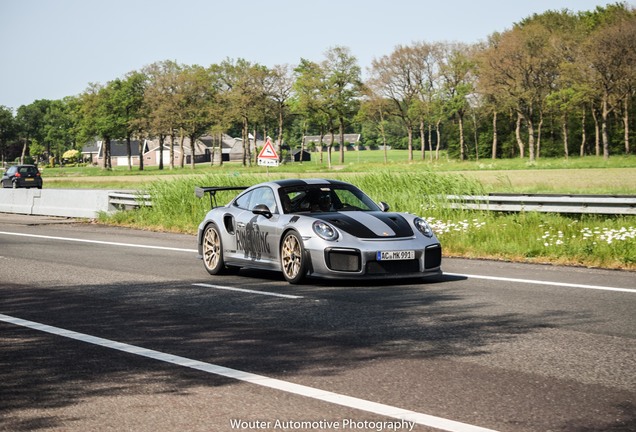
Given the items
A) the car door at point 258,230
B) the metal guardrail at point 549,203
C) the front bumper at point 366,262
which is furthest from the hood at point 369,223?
the metal guardrail at point 549,203

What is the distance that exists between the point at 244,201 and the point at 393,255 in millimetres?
2957

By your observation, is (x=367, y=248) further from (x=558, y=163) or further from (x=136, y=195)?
(x=558, y=163)

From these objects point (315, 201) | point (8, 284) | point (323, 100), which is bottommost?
point (8, 284)

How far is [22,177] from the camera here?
189ft

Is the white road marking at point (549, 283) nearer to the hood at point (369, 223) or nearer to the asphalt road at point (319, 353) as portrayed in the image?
the asphalt road at point (319, 353)

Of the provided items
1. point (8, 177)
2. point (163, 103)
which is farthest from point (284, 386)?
point (163, 103)

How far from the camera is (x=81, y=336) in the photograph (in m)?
7.91

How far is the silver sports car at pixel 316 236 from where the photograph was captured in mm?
11109

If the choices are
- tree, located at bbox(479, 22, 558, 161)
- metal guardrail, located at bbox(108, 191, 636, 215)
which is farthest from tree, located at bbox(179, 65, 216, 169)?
metal guardrail, located at bbox(108, 191, 636, 215)

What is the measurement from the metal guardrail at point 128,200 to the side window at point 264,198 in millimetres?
13098

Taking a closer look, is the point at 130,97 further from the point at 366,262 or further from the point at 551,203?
the point at 366,262

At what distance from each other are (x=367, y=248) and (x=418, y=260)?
2.29ft

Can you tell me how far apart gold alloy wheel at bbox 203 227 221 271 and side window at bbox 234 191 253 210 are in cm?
51

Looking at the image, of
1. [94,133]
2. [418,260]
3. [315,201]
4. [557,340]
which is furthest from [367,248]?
[94,133]
